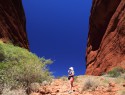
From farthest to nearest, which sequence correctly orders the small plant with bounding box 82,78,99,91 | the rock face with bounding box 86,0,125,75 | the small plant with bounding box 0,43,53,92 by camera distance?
1. the rock face with bounding box 86,0,125,75
2. the small plant with bounding box 82,78,99,91
3. the small plant with bounding box 0,43,53,92

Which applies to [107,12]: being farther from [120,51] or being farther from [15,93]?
[15,93]

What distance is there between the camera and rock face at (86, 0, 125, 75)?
3597cm

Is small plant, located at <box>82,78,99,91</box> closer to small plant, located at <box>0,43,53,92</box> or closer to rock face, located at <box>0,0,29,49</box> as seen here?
small plant, located at <box>0,43,53,92</box>

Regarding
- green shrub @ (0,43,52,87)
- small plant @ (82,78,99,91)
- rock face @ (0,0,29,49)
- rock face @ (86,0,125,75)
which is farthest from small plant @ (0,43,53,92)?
rock face @ (86,0,125,75)

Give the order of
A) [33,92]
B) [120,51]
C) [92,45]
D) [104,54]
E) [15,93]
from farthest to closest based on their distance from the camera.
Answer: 1. [92,45]
2. [104,54]
3. [120,51]
4. [33,92]
5. [15,93]

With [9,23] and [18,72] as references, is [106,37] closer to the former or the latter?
[9,23]

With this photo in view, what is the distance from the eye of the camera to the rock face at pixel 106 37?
35969mm

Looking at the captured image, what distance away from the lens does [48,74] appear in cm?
1852

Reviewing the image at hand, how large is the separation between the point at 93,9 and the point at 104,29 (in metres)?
6.35

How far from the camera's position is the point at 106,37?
4197cm

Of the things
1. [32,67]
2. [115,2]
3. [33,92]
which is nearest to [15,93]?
[33,92]

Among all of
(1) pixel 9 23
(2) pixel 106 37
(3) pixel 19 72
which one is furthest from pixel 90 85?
(2) pixel 106 37

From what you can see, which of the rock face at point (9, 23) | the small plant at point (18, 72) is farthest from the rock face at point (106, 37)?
the small plant at point (18, 72)

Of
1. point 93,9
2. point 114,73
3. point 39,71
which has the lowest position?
point 39,71
